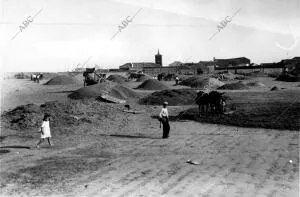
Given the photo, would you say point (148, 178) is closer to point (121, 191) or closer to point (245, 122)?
point (121, 191)

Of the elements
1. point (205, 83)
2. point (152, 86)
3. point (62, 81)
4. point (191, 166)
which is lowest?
point (191, 166)

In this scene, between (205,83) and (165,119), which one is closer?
(165,119)

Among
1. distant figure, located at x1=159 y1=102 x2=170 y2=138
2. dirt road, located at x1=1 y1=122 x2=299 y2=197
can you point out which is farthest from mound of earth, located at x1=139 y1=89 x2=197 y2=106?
distant figure, located at x1=159 y1=102 x2=170 y2=138

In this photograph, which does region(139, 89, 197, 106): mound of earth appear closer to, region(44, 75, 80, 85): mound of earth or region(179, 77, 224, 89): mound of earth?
region(179, 77, 224, 89): mound of earth

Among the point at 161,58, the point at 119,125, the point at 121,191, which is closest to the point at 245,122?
Result: the point at 119,125

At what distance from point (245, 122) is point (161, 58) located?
94073mm

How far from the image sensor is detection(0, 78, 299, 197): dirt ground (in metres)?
7.58

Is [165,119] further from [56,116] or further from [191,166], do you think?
[56,116]

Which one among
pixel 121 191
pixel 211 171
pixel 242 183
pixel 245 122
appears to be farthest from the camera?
pixel 245 122

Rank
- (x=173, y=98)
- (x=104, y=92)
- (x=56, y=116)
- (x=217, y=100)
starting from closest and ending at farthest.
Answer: (x=56, y=116), (x=217, y=100), (x=173, y=98), (x=104, y=92)

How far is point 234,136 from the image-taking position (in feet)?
44.0

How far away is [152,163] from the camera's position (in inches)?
381

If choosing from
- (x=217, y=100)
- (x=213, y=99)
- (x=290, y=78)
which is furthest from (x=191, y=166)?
(x=290, y=78)

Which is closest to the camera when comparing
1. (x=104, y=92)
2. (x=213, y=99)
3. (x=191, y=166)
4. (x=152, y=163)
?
(x=191, y=166)
